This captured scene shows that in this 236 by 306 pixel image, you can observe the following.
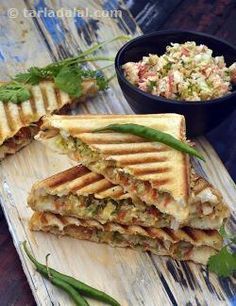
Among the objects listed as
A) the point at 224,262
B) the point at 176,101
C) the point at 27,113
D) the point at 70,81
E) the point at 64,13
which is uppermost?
the point at 64,13

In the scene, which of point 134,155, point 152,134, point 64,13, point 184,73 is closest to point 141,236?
point 134,155

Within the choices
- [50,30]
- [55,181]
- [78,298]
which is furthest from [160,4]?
[78,298]

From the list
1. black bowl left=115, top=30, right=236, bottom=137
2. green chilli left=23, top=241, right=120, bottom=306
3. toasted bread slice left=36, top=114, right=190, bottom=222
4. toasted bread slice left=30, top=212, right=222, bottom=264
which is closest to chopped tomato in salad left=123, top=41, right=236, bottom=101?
black bowl left=115, top=30, right=236, bottom=137

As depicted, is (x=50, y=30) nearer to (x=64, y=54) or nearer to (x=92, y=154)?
(x=64, y=54)

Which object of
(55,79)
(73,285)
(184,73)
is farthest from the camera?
(55,79)

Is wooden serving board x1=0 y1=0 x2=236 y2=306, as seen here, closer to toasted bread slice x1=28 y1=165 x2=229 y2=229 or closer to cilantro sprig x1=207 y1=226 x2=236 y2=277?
cilantro sprig x1=207 y1=226 x2=236 y2=277

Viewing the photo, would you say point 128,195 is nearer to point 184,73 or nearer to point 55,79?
point 184,73

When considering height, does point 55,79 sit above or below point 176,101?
above

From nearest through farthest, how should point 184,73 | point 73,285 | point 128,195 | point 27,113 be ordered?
point 73,285 → point 128,195 → point 184,73 → point 27,113
